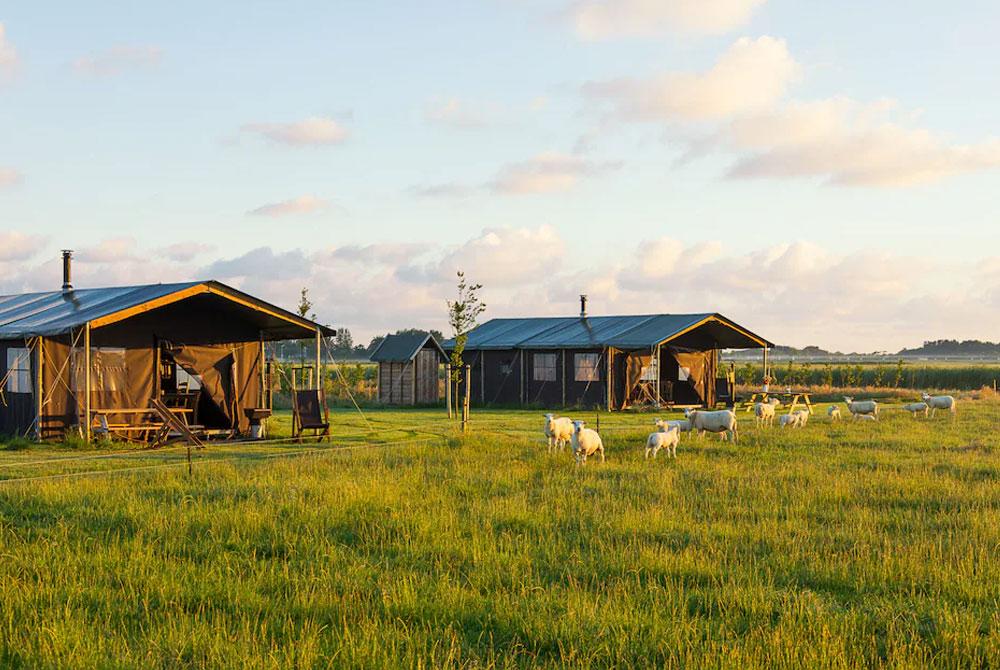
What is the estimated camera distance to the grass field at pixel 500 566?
6410mm

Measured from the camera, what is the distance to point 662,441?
57.3 ft

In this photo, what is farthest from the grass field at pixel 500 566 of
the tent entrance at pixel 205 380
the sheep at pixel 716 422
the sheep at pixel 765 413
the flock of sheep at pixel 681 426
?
the sheep at pixel 765 413

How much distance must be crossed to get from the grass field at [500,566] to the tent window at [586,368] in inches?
825

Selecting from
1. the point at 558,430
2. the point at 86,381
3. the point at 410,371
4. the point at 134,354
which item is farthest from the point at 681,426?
the point at 410,371

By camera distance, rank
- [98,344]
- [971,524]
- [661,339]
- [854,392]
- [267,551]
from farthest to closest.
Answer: [854,392]
[661,339]
[98,344]
[971,524]
[267,551]

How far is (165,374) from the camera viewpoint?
2455 cm

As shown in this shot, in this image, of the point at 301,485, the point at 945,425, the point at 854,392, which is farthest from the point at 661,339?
the point at 301,485

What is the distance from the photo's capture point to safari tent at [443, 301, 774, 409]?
1432 inches

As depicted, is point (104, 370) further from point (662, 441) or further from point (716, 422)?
point (716, 422)

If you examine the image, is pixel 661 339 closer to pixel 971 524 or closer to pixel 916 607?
pixel 971 524

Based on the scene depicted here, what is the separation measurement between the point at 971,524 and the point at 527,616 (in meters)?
6.00

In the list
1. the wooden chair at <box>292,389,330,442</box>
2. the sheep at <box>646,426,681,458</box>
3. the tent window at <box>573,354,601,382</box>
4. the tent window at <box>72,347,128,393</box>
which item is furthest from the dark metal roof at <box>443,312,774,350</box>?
the tent window at <box>72,347,128,393</box>

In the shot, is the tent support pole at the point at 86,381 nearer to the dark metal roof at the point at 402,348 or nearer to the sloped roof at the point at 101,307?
the sloped roof at the point at 101,307

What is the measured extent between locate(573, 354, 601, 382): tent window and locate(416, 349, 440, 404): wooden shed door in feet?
24.0
